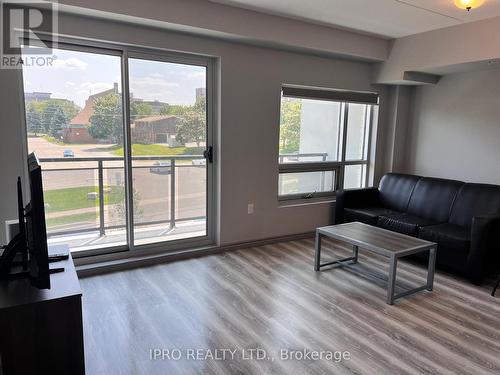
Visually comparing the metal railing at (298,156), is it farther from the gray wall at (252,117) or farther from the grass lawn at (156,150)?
the grass lawn at (156,150)

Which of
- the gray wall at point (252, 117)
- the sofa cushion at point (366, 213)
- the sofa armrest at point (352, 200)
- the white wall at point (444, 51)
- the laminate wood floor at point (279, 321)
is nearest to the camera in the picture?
the laminate wood floor at point (279, 321)

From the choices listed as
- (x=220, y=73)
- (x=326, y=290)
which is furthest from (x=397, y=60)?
(x=326, y=290)

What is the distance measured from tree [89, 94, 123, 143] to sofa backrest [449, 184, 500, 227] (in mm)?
3717

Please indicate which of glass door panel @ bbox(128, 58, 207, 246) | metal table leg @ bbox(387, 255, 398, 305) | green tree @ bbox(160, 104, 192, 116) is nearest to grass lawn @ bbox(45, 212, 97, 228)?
glass door panel @ bbox(128, 58, 207, 246)

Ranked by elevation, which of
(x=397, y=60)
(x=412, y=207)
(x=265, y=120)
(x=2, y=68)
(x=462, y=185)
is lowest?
(x=412, y=207)

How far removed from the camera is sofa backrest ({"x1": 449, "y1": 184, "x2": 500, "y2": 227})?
3.71 m

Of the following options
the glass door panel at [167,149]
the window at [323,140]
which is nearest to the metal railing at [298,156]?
the window at [323,140]

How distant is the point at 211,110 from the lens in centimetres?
390

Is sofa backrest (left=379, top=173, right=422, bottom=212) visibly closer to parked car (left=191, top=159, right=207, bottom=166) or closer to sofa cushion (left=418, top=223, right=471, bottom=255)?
sofa cushion (left=418, top=223, right=471, bottom=255)

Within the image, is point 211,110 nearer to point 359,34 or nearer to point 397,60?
point 359,34

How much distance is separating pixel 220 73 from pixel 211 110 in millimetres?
405

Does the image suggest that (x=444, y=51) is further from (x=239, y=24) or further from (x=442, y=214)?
(x=239, y=24)

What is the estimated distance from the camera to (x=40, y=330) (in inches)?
60.1

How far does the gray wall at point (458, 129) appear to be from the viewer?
418cm
